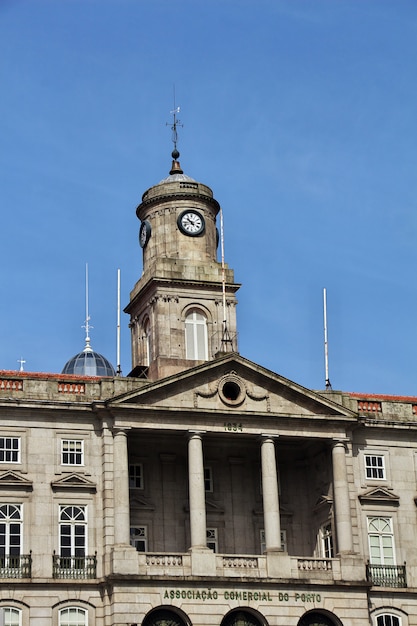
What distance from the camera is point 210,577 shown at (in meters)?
59.4

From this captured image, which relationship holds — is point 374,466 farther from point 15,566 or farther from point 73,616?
point 15,566

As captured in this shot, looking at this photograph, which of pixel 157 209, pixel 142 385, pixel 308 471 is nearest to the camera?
pixel 142 385

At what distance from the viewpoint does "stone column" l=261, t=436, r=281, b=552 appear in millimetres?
61406

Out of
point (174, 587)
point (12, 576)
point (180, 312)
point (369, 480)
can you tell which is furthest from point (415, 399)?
point (12, 576)

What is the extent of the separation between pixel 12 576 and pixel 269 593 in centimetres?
1104

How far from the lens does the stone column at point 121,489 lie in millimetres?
59562

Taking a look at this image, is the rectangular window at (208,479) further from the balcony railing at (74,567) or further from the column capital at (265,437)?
the balcony railing at (74,567)

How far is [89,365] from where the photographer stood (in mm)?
106625

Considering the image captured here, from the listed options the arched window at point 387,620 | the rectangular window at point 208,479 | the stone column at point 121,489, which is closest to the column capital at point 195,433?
the stone column at point 121,489

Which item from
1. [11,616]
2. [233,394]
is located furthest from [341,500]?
[11,616]

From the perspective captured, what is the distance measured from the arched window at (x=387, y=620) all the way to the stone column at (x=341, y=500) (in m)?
3.47

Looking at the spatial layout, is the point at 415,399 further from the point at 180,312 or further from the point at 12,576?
the point at 12,576

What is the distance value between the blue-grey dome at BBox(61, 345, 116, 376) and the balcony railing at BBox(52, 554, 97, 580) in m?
45.8

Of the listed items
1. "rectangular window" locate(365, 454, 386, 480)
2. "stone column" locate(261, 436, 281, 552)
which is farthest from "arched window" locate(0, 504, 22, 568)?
"rectangular window" locate(365, 454, 386, 480)
